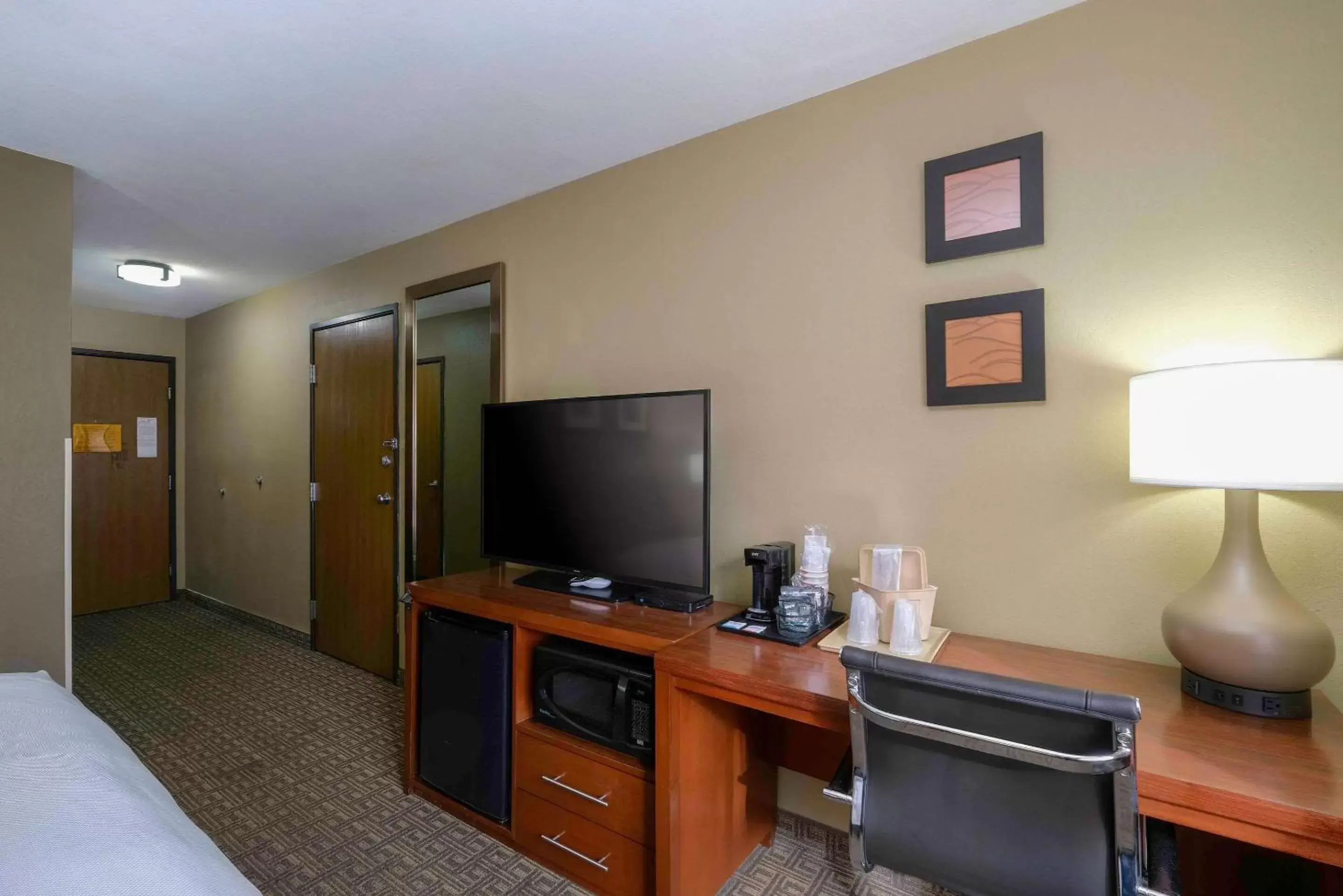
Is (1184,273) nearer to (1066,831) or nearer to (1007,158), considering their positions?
(1007,158)

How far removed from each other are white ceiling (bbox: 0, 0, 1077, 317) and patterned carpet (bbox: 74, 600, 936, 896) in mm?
2412

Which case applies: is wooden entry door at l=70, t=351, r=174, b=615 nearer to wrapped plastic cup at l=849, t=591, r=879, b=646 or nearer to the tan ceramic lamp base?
wrapped plastic cup at l=849, t=591, r=879, b=646

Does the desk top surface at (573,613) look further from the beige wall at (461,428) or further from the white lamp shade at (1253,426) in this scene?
the beige wall at (461,428)

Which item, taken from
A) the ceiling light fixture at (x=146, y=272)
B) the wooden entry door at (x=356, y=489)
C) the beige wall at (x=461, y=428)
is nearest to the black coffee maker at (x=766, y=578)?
the wooden entry door at (x=356, y=489)

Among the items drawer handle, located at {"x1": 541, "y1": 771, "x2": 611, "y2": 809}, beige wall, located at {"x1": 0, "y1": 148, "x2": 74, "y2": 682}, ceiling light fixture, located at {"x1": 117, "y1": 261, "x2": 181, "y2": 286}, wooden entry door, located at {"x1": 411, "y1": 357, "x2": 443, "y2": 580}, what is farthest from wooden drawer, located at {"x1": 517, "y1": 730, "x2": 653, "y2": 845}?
ceiling light fixture, located at {"x1": 117, "y1": 261, "x2": 181, "y2": 286}

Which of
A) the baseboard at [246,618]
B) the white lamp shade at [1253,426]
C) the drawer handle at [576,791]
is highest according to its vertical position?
the white lamp shade at [1253,426]

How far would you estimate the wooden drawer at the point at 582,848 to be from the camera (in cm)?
175

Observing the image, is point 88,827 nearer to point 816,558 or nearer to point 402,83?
point 816,558

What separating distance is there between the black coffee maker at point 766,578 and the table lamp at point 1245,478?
91cm

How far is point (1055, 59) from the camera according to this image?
166 cm

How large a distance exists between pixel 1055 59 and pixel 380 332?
330 centimetres

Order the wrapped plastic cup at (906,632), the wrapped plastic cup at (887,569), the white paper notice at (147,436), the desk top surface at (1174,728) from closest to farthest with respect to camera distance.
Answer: the desk top surface at (1174,728) → the wrapped plastic cup at (906,632) → the wrapped plastic cup at (887,569) → the white paper notice at (147,436)

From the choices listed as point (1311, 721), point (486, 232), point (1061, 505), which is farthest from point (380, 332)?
point (1311, 721)

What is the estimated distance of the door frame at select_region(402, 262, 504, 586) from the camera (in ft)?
9.68
